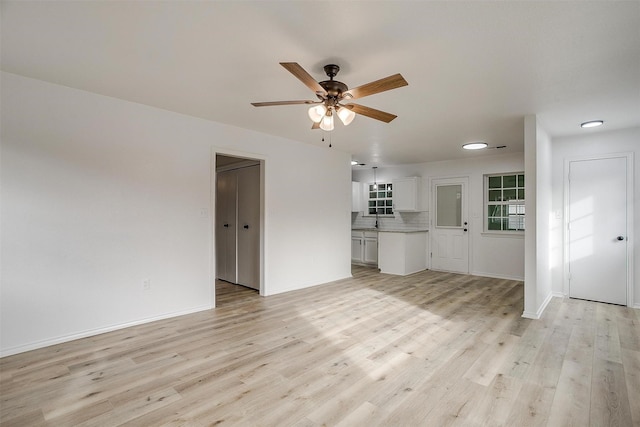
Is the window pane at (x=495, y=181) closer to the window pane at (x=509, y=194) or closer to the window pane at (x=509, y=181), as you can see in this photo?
the window pane at (x=509, y=181)

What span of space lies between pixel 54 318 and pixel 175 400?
1.73 m

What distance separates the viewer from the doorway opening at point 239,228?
4898 millimetres

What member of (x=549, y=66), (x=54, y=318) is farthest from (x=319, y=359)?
(x=549, y=66)

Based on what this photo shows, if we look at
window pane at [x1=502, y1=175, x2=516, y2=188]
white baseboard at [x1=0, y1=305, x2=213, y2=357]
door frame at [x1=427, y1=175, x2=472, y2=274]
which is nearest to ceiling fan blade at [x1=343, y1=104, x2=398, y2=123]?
white baseboard at [x1=0, y1=305, x2=213, y2=357]

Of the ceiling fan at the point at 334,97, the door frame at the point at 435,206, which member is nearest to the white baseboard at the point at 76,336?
the ceiling fan at the point at 334,97

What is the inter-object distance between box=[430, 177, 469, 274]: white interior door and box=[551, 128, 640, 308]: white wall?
73.8 inches

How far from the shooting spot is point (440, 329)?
3.33m

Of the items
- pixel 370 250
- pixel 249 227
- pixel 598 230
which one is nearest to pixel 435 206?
pixel 370 250

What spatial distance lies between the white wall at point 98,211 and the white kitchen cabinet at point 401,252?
10.8 ft

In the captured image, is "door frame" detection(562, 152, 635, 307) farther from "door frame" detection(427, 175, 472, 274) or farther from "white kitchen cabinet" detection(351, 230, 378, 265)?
"white kitchen cabinet" detection(351, 230, 378, 265)

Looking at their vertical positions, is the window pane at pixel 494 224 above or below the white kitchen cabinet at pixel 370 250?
above

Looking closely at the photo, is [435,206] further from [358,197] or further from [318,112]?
[318,112]

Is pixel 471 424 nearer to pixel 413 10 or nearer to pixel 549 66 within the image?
pixel 413 10

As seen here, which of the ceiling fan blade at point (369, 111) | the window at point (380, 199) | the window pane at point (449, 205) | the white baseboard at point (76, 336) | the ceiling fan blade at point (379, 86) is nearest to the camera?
the ceiling fan blade at point (379, 86)
